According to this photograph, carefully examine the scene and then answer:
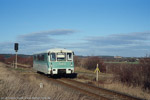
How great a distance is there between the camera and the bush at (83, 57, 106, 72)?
116 feet

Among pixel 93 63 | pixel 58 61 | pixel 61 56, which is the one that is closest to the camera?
pixel 58 61

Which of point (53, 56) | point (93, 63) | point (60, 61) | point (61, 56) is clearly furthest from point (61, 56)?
point (93, 63)

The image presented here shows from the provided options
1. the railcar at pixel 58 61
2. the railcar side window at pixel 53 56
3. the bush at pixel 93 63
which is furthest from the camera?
the bush at pixel 93 63

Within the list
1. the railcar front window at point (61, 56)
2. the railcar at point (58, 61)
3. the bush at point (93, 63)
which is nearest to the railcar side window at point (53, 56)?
the railcar at point (58, 61)

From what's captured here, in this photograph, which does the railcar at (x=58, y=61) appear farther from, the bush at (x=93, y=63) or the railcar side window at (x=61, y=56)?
the bush at (x=93, y=63)

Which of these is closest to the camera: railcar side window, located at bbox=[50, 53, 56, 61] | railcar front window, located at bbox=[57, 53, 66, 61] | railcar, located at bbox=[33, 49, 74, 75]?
railcar, located at bbox=[33, 49, 74, 75]

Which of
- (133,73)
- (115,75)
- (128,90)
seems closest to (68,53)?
(115,75)

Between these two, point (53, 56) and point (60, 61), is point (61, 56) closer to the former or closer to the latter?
point (60, 61)

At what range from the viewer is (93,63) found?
36.5 m

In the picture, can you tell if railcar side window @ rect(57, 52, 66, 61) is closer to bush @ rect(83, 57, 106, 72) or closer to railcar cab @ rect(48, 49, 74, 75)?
railcar cab @ rect(48, 49, 74, 75)

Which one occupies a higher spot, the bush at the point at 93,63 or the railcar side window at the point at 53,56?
the railcar side window at the point at 53,56

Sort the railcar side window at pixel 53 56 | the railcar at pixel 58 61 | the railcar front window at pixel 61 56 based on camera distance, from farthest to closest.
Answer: the railcar front window at pixel 61 56, the railcar side window at pixel 53 56, the railcar at pixel 58 61

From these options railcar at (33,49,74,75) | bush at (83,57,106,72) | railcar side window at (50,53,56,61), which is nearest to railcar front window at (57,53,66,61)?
railcar at (33,49,74,75)

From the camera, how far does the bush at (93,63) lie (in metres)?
35.3
